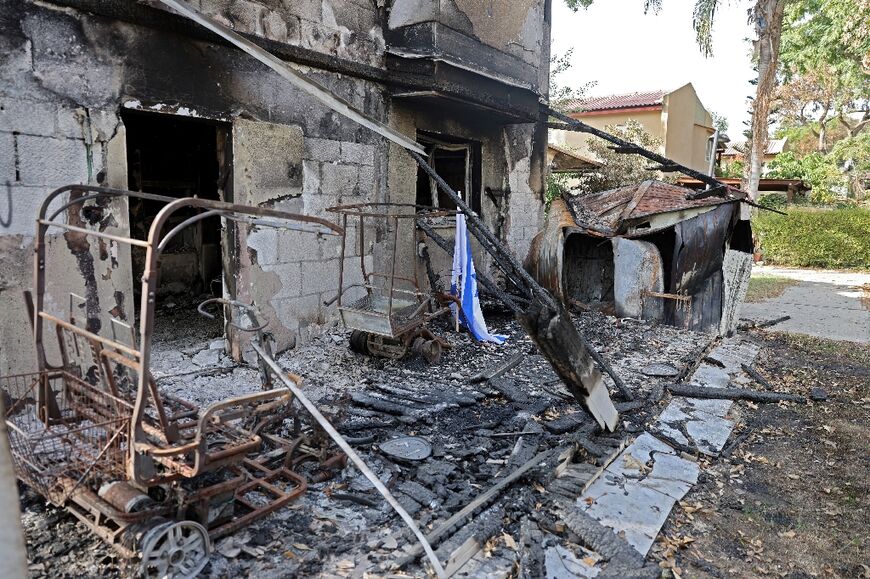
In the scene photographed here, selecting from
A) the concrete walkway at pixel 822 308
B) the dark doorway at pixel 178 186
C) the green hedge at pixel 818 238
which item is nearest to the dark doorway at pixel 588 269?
the concrete walkway at pixel 822 308

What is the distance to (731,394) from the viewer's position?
6.70 m

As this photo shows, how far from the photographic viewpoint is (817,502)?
460cm

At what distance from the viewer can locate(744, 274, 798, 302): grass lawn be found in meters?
14.1

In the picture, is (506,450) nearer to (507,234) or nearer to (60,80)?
(60,80)

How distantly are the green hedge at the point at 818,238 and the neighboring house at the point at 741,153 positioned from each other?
1162 cm

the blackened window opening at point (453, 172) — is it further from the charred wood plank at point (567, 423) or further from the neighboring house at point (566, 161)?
the neighboring house at point (566, 161)

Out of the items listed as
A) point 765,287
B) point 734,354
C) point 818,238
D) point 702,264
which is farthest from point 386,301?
point 818,238

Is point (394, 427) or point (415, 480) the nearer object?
point (415, 480)

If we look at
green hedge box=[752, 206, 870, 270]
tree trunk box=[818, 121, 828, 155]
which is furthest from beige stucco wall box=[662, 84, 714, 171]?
tree trunk box=[818, 121, 828, 155]

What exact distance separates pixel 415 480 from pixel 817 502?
325cm

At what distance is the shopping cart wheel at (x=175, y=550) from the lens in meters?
3.02

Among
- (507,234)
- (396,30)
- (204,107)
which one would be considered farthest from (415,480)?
(507,234)

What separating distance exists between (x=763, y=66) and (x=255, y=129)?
16584mm

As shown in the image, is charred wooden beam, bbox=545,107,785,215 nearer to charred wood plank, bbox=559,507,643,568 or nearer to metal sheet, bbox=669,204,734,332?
metal sheet, bbox=669,204,734,332
